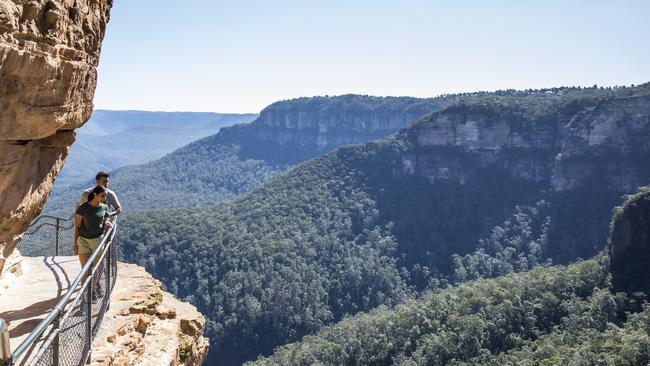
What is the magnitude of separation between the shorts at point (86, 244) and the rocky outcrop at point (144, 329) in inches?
46.0

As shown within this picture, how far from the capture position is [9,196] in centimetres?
837

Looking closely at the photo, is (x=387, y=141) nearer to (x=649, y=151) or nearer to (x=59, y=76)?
(x=649, y=151)

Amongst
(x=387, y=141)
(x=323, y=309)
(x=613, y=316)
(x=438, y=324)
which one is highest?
(x=387, y=141)

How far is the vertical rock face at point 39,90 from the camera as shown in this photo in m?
7.06

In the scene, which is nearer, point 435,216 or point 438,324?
point 438,324

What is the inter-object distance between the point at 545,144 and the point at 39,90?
101566 millimetres

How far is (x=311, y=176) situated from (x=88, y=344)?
9815 centimetres

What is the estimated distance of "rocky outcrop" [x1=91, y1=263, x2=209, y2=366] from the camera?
8312 millimetres

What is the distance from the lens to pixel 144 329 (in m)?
Answer: 9.63

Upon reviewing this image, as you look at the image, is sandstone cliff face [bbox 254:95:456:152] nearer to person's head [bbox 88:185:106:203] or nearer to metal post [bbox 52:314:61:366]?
person's head [bbox 88:185:106:203]

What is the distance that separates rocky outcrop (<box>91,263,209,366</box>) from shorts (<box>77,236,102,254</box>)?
3.83 feet

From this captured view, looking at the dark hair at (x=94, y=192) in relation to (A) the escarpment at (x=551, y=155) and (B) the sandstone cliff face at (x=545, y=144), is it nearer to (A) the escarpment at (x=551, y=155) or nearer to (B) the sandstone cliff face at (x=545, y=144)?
(A) the escarpment at (x=551, y=155)

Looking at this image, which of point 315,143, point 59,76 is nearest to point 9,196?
point 59,76

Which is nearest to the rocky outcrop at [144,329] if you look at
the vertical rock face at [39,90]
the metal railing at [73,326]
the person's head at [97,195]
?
the metal railing at [73,326]
